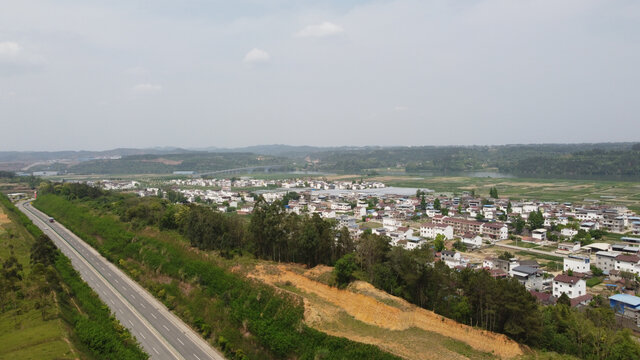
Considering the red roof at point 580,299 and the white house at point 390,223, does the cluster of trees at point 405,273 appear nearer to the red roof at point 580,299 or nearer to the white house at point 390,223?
the red roof at point 580,299

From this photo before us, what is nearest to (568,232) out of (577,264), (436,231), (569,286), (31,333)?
(577,264)

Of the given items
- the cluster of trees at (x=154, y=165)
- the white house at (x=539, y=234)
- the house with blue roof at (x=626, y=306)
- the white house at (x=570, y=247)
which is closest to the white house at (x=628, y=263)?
the white house at (x=570, y=247)

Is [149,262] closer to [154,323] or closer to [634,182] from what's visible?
[154,323]

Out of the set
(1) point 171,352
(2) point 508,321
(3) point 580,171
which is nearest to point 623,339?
(2) point 508,321

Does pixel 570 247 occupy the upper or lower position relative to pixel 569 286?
lower

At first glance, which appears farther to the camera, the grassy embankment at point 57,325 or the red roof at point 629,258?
the red roof at point 629,258

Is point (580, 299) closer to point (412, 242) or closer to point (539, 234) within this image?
point (412, 242)
